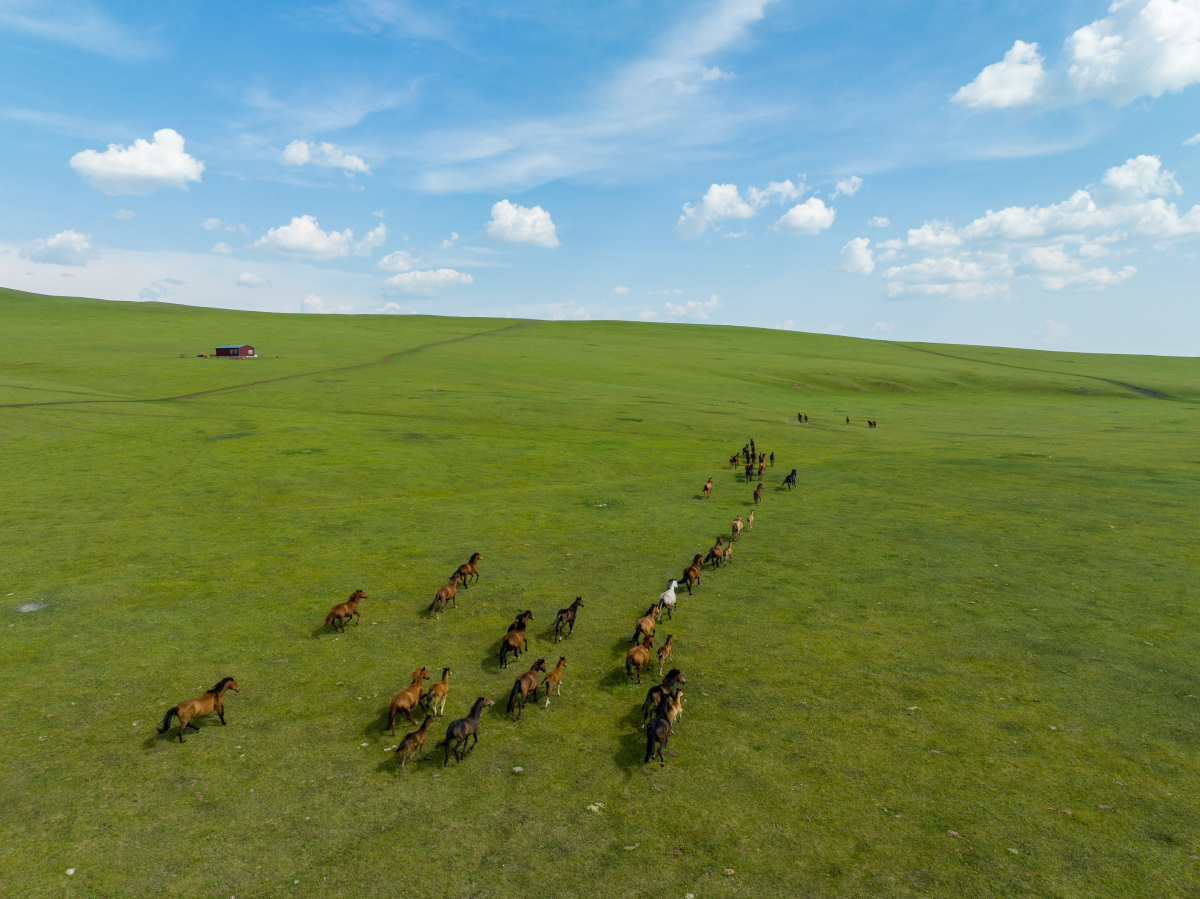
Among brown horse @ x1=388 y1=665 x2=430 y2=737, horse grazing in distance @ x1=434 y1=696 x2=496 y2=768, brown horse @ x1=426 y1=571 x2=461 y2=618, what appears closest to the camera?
horse grazing in distance @ x1=434 y1=696 x2=496 y2=768

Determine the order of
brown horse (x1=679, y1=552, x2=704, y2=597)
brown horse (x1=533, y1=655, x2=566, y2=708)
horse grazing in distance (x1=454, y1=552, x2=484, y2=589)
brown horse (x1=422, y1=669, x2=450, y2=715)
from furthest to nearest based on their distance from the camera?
1. brown horse (x1=679, y1=552, x2=704, y2=597)
2. horse grazing in distance (x1=454, y1=552, x2=484, y2=589)
3. brown horse (x1=533, y1=655, x2=566, y2=708)
4. brown horse (x1=422, y1=669, x2=450, y2=715)

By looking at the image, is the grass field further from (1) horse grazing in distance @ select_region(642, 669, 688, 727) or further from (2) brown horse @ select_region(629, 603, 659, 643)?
(2) brown horse @ select_region(629, 603, 659, 643)

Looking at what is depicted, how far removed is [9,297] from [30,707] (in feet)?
632

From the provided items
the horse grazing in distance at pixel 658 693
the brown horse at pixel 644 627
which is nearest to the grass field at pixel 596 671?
the horse grazing in distance at pixel 658 693

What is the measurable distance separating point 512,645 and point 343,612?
14.0 ft

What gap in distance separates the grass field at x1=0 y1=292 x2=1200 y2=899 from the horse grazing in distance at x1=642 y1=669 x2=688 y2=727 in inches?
26.2

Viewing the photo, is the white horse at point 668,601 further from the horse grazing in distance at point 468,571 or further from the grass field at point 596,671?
the horse grazing in distance at point 468,571

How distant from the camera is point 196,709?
10.8 meters

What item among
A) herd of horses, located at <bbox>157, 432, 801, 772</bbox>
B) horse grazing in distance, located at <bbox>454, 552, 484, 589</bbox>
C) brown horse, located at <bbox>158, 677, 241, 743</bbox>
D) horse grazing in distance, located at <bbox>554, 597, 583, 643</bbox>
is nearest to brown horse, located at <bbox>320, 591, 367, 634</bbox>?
herd of horses, located at <bbox>157, 432, 801, 772</bbox>

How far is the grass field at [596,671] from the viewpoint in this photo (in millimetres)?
8555

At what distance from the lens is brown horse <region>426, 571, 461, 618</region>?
15.9 metres

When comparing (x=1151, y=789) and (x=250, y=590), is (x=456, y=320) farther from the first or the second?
(x=1151, y=789)

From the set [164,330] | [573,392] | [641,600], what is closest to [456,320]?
[164,330]

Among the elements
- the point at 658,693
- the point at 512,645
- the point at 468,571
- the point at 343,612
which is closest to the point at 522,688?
the point at 512,645
